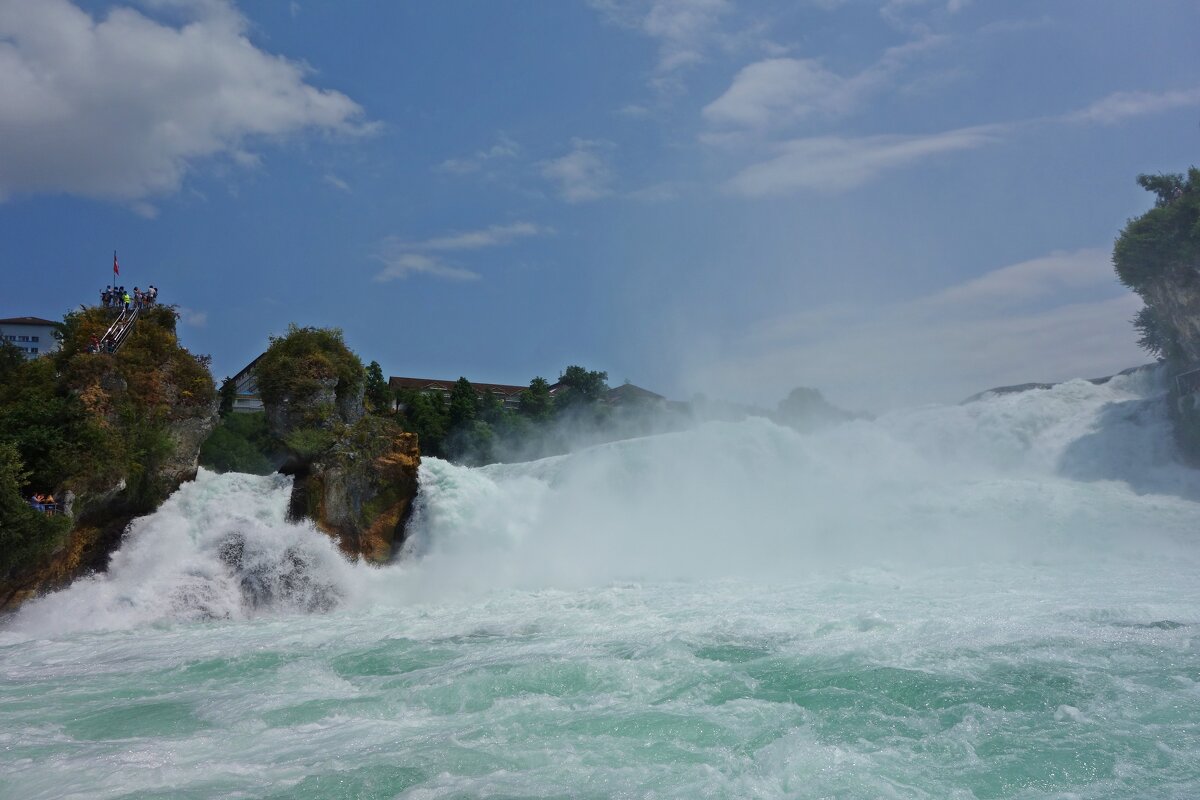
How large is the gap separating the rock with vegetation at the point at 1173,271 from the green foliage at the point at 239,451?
3368 cm

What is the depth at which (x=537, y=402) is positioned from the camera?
51.5 m

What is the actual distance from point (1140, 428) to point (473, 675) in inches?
1007

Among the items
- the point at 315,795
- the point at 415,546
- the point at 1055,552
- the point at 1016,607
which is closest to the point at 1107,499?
the point at 1055,552

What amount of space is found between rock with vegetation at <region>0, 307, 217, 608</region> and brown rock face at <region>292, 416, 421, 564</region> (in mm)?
3105

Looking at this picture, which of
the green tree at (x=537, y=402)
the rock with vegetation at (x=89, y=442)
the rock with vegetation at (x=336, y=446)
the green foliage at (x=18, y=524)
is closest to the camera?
the green foliage at (x=18, y=524)

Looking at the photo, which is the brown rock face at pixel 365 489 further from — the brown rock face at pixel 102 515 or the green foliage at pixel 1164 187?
the green foliage at pixel 1164 187

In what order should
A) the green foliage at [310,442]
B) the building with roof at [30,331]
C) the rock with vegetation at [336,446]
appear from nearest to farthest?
the rock with vegetation at [336,446] < the green foliage at [310,442] < the building with roof at [30,331]

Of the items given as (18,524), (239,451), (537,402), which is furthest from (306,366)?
A: (537,402)

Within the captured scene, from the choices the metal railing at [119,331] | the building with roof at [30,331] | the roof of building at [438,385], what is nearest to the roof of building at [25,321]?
the building with roof at [30,331]

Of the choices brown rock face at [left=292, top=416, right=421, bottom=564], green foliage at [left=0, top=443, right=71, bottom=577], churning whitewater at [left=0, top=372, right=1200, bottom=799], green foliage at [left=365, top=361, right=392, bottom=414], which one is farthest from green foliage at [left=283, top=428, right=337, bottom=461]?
green foliage at [left=365, top=361, right=392, bottom=414]

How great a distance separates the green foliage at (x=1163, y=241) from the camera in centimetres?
3045

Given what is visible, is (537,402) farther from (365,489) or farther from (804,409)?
(365,489)

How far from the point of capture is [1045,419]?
28406 mm

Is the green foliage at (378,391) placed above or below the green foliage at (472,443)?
above
